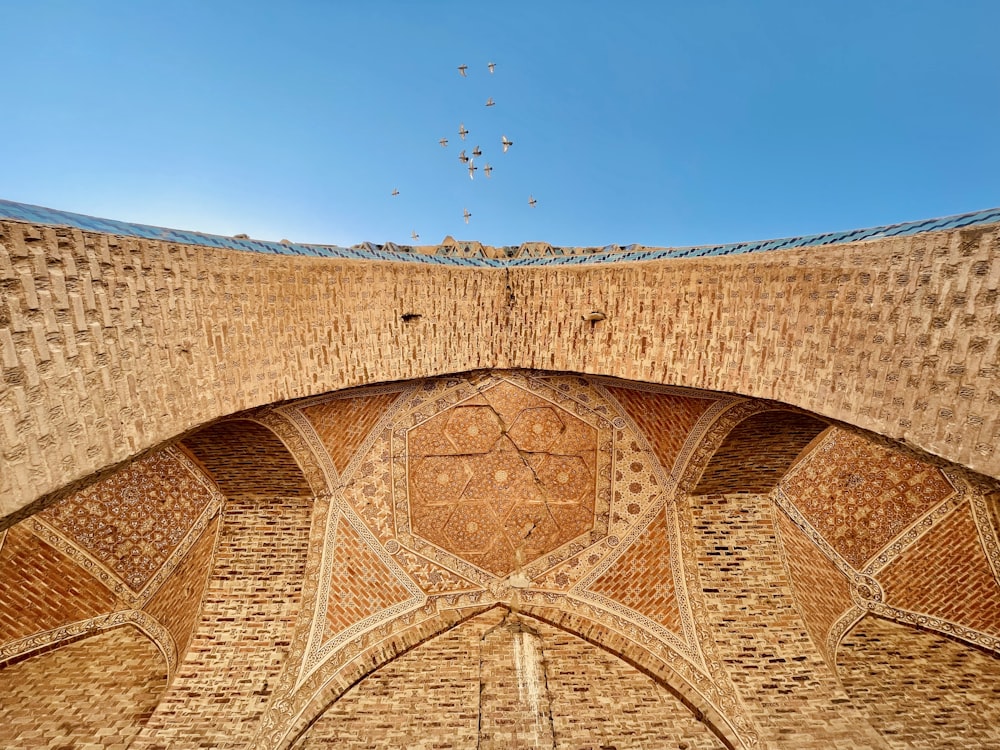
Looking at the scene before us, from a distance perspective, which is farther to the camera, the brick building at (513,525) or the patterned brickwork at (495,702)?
the patterned brickwork at (495,702)

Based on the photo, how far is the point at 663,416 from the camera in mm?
5191

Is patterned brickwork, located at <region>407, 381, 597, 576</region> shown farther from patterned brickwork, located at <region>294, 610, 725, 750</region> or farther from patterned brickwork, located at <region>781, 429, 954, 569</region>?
patterned brickwork, located at <region>781, 429, 954, 569</region>

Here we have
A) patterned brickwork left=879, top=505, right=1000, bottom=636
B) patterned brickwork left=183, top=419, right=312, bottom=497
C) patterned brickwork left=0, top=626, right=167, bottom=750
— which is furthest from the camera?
patterned brickwork left=879, top=505, right=1000, bottom=636

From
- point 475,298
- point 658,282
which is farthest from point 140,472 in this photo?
point 658,282

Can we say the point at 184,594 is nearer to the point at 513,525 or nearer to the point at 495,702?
the point at 495,702

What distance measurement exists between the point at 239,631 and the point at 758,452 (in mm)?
5239

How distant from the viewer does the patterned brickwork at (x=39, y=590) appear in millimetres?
4789

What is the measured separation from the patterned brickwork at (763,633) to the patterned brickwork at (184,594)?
4.90 metres

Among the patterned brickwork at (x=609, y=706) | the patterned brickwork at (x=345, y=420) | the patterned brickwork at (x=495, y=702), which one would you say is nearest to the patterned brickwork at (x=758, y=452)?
the patterned brickwork at (x=609, y=706)

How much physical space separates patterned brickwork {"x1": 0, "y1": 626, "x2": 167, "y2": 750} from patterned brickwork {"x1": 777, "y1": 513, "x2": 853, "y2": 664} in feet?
20.1

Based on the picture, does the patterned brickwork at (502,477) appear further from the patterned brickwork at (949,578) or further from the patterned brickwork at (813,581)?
the patterned brickwork at (949,578)

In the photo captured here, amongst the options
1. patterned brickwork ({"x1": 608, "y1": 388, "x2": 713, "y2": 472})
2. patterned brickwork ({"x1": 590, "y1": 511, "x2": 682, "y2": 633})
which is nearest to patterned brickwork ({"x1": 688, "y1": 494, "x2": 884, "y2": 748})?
patterned brickwork ({"x1": 590, "y1": 511, "x2": 682, "y2": 633})

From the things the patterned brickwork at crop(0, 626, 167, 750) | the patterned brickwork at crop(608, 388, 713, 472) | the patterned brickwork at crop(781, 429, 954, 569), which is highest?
the patterned brickwork at crop(608, 388, 713, 472)

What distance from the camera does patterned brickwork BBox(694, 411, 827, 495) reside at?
15.9 feet
